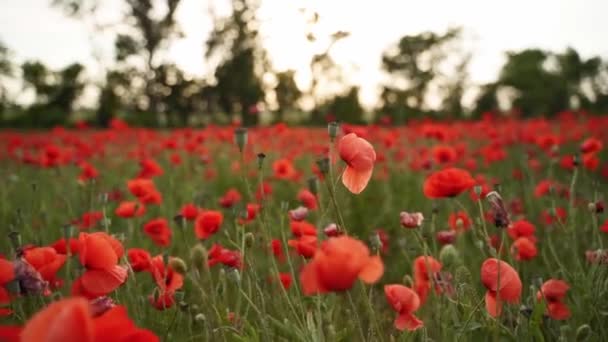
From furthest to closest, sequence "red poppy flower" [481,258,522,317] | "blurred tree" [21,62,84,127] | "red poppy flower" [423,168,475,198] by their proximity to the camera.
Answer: "blurred tree" [21,62,84,127], "red poppy flower" [423,168,475,198], "red poppy flower" [481,258,522,317]

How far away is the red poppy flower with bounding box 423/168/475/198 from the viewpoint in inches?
63.2

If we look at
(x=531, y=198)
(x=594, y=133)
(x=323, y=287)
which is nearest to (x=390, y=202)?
(x=531, y=198)

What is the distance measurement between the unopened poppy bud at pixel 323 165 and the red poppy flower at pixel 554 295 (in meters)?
0.67

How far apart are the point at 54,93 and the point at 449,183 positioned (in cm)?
2643

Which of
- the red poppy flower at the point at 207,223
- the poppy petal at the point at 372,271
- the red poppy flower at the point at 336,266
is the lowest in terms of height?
the red poppy flower at the point at 207,223

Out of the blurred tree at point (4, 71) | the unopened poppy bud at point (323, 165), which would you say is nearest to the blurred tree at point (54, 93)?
the blurred tree at point (4, 71)

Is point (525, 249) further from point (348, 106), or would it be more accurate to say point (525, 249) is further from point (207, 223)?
point (348, 106)

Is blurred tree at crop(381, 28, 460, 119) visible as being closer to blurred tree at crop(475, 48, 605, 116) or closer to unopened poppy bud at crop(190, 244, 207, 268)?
blurred tree at crop(475, 48, 605, 116)

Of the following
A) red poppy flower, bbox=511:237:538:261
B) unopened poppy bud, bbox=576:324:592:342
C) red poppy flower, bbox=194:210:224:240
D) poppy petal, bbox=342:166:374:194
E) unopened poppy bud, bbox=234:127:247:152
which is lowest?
unopened poppy bud, bbox=576:324:592:342

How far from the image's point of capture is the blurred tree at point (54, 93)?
19.7 m

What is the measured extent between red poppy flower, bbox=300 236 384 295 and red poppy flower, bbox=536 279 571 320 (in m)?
0.88

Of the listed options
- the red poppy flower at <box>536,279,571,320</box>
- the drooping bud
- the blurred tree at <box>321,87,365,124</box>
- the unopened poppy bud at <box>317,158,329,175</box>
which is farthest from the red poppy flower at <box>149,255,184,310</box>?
the blurred tree at <box>321,87,365,124</box>

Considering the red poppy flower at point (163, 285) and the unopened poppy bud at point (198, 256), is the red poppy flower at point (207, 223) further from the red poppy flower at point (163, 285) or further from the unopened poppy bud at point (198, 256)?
the unopened poppy bud at point (198, 256)

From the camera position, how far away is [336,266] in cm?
88
